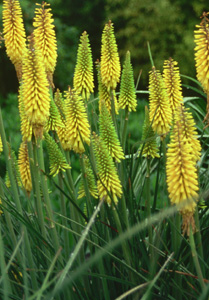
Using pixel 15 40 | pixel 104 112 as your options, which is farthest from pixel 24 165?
pixel 104 112

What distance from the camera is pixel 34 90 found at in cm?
276

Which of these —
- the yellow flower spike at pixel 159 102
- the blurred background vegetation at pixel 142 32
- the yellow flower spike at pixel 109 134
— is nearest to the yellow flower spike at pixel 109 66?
the yellow flower spike at pixel 159 102

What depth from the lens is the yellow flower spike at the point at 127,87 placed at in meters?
3.29

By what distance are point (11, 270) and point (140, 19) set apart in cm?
981

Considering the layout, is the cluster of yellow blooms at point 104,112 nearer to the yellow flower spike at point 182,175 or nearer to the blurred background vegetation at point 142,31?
the yellow flower spike at point 182,175

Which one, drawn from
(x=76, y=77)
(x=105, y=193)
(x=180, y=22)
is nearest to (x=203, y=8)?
(x=180, y=22)

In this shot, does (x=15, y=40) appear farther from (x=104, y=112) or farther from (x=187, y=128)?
(x=187, y=128)

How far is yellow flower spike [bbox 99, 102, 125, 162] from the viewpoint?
274 centimetres

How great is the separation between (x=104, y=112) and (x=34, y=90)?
0.38 meters

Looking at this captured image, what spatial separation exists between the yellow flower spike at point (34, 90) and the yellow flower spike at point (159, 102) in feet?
1.93

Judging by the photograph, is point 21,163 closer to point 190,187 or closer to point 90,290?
point 90,290

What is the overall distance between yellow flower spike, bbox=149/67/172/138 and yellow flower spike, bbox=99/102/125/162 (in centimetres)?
26

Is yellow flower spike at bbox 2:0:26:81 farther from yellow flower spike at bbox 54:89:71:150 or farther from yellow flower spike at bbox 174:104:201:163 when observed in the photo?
yellow flower spike at bbox 174:104:201:163

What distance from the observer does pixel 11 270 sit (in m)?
3.21
